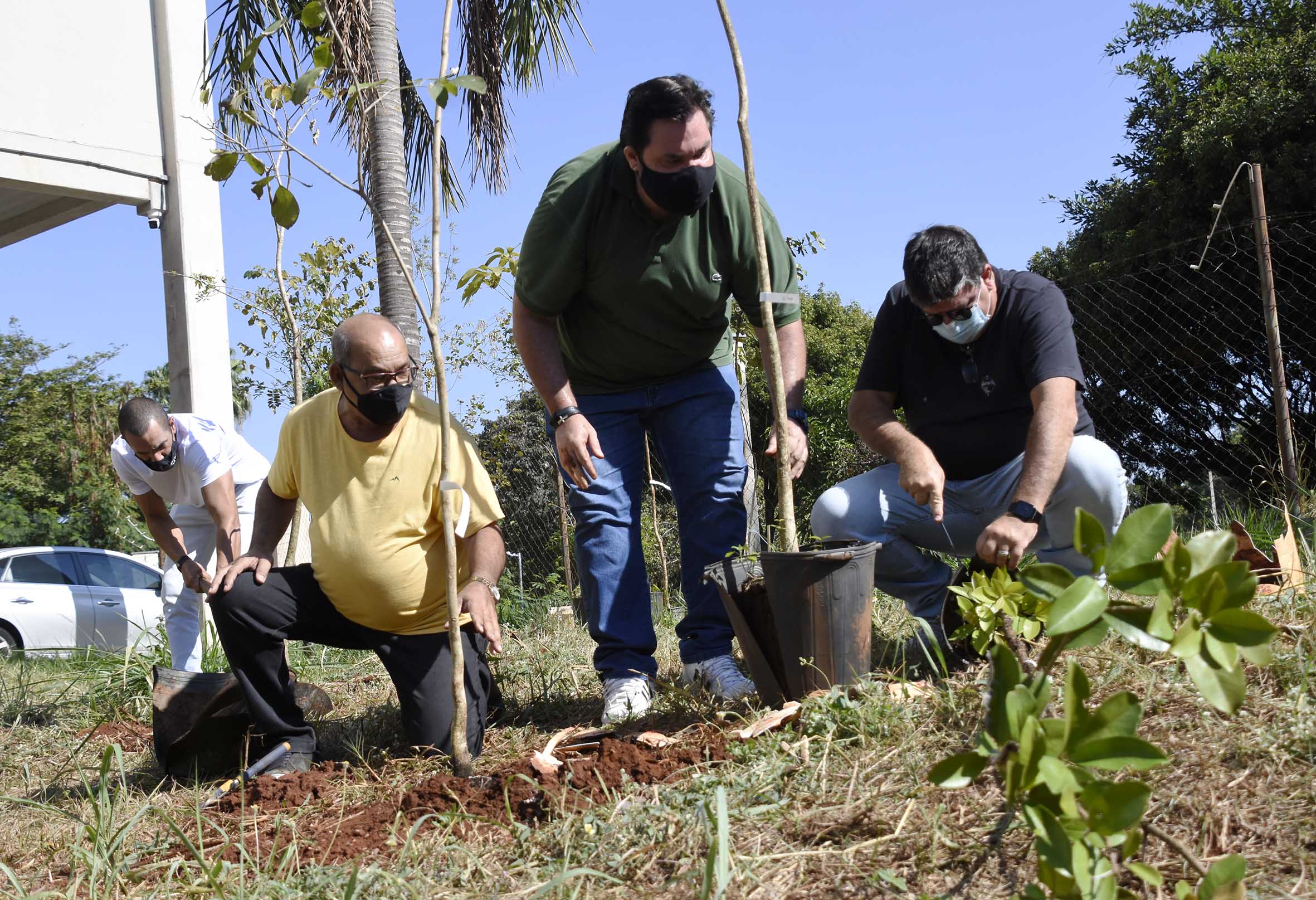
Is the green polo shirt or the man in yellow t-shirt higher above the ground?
the green polo shirt

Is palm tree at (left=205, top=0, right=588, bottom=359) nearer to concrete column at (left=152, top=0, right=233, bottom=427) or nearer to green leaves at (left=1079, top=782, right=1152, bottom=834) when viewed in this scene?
concrete column at (left=152, top=0, right=233, bottom=427)

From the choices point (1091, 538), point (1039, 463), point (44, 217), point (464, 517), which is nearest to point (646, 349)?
point (464, 517)

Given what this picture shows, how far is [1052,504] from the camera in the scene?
113 inches

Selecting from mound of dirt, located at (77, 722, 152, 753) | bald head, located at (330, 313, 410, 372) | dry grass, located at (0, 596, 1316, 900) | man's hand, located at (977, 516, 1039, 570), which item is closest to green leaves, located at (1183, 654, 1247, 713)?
dry grass, located at (0, 596, 1316, 900)

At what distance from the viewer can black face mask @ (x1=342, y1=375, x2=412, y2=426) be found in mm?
2881

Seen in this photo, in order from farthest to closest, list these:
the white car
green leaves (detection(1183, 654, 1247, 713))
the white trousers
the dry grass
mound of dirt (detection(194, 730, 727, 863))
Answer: the white car < the white trousers < mound of dirt (detection(194, 730, 727, 863)) < the dry grass < green leaves (detection(1183, 654, 1247, 713))

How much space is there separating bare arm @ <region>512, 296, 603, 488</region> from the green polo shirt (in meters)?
0.05

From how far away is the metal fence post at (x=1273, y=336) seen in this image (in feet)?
15.8

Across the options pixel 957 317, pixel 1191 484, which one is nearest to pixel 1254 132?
pixel 1191 484

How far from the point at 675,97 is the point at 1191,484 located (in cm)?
639

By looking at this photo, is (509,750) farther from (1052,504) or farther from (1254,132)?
(1254,132)

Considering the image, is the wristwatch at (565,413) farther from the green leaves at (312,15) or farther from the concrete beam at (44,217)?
the concrete beam at (44,217)

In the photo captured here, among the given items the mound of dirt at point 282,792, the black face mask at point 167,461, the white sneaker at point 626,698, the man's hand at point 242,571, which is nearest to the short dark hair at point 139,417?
the black face mask at point 167,461

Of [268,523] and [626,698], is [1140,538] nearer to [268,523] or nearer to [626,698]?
[626,698]
